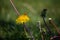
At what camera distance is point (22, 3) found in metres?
3.05

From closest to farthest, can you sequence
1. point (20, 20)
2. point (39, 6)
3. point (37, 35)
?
point (20, 20) < point (37, 35) < point (39, 6)

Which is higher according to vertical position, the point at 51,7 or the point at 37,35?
the point at 51,7

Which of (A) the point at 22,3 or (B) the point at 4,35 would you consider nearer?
(B) the point at 4,35

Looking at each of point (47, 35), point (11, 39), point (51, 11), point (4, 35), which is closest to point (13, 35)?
point (11, 39)

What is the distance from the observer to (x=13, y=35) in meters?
1.46

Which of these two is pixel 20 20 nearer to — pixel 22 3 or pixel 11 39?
pixel 11 39

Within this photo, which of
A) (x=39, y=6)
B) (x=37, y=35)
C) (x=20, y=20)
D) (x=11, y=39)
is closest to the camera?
(x=20, y=20)

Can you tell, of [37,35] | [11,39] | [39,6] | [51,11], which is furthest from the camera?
[39,6]

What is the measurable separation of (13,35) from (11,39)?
0.02 meters

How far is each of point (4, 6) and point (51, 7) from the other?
1.78 ft

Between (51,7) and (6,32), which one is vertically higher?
(51,7)

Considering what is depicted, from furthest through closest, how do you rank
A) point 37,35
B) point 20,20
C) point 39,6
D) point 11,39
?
point 39,6
point 11,39
point 37,35
point 20,20

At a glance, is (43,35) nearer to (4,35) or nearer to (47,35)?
(47,35)

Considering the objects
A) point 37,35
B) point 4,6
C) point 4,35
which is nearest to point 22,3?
point 4,6
